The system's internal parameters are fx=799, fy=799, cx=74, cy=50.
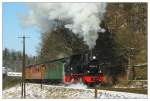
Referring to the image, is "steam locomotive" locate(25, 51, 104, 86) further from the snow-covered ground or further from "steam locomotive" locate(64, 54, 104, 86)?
the snow-covered ground

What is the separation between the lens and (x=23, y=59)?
74.5 feet

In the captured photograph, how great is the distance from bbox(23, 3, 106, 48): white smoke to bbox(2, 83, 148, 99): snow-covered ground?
137cm

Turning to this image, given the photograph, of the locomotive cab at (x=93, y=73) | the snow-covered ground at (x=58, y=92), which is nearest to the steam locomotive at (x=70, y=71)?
the locomotive cab at (x=93, y=73)

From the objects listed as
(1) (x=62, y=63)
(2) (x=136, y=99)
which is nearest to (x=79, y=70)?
(1) (x=62, y=63)

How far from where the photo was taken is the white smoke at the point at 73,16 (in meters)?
22.5

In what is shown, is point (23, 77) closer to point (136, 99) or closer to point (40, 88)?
point (40, 88)

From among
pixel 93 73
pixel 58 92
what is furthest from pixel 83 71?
pixel 58 92

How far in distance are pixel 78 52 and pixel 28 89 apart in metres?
1.79

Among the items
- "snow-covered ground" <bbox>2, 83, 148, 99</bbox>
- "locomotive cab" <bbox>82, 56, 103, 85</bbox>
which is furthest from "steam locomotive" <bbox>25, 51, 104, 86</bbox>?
"snow-covered ground" <bbox>2, 83, 148, 99</bbox>

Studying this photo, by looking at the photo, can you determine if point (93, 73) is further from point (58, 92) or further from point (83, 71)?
point (58, 92)

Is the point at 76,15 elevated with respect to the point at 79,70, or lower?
elevated

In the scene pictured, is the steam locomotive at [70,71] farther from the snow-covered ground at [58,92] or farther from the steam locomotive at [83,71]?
the snow-covered ground at [58,92]

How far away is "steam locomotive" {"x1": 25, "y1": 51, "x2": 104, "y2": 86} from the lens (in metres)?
23.1

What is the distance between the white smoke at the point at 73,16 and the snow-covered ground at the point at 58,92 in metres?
1.37
